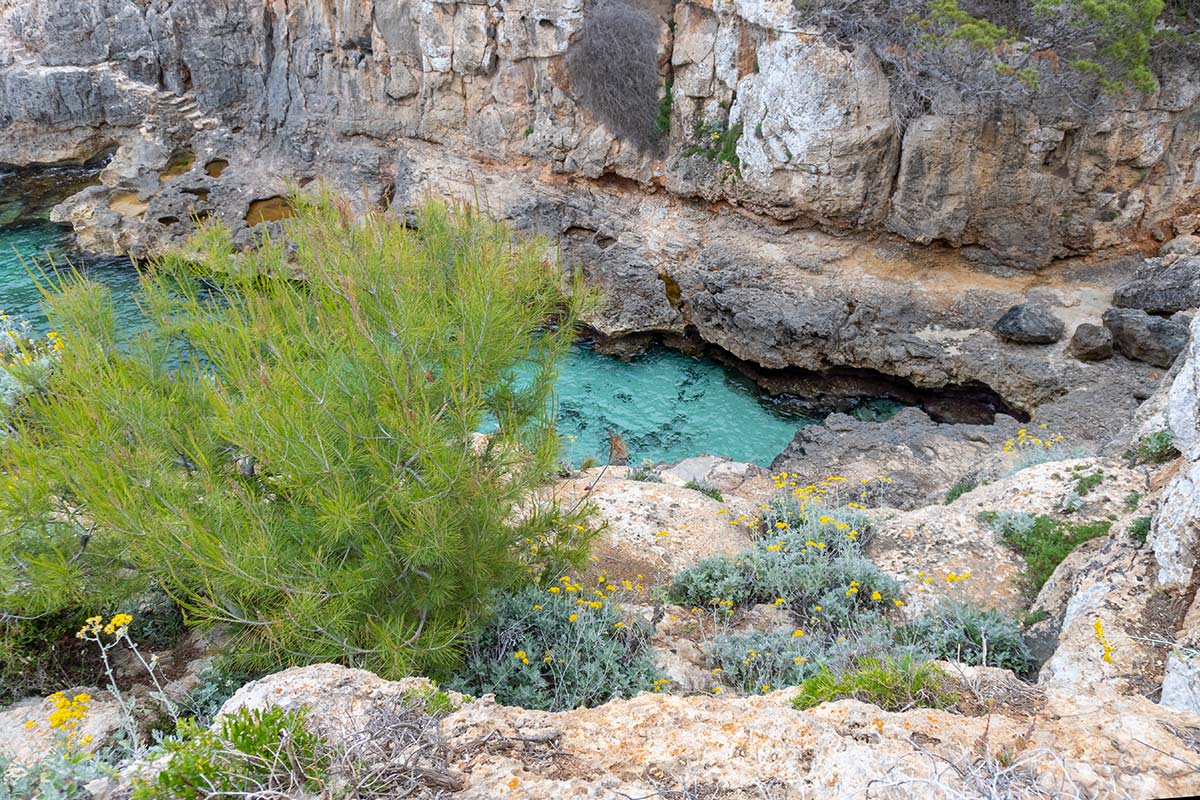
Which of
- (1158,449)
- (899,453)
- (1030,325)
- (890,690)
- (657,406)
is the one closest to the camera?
(890,690)

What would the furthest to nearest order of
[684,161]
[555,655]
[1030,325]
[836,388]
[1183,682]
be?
[684,161] → [836,388] → [1030,325] → [555,655] → [1183,682]

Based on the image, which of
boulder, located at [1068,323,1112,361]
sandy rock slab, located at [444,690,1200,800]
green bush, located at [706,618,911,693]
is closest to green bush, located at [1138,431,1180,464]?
green bush, located at [706,618,911,693]

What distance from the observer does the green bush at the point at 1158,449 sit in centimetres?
808

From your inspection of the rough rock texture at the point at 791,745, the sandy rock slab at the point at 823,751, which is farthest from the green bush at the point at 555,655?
the sandy rock slab at the point at 823,751

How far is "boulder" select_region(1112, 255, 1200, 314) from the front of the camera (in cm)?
1330

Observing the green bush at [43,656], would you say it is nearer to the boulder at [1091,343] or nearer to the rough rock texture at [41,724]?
the rough rock texture at [41,724]

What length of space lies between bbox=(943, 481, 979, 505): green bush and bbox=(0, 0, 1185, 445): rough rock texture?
Answer: 3.62 metres

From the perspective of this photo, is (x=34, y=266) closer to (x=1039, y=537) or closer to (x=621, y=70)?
(x=621, y=70)

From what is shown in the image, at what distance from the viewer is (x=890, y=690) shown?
3779 millimetres

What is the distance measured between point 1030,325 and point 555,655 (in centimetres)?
1207

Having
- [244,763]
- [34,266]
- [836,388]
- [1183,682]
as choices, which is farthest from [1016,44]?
[34,266]

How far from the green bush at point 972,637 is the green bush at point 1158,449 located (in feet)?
10.6

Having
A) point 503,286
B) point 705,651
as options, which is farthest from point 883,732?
point 503,286

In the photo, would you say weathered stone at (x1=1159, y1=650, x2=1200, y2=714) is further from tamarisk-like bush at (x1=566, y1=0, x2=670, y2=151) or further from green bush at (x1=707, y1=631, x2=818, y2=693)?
tamarisk-like bush at (x1=566, y1=0, x2=670, y2=151)
